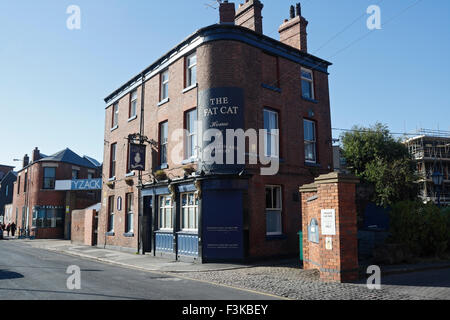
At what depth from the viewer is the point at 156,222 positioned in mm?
17281

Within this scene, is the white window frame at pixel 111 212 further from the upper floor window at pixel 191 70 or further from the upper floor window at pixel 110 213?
the upper floor window at pixel 191 70

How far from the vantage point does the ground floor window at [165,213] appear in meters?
16.7

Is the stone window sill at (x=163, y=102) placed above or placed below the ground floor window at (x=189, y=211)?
above

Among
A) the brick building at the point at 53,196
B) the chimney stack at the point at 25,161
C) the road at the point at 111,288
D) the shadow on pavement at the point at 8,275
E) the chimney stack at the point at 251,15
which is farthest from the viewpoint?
the chimney stack at the point at 25,161

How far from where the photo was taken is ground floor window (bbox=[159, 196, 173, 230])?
16.7m

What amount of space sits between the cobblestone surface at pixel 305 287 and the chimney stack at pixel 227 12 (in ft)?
38.4

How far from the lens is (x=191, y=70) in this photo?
16719 mm

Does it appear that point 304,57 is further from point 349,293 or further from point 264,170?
point 349,293

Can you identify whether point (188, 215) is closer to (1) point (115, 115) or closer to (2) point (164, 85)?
(2) point (164, 85)

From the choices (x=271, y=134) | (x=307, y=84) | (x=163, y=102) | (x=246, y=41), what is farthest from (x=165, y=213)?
(x=307, y=84)

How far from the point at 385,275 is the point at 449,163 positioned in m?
55.3

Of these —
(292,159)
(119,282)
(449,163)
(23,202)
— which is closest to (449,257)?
(292,159)

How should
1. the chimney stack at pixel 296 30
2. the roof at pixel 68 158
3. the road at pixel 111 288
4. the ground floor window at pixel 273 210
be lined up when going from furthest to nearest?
the roof at pixel 68 158 < the chimney stack at pixel 296 30 < the ground floor window at pixel 273 210 < the road at pixel 111 288

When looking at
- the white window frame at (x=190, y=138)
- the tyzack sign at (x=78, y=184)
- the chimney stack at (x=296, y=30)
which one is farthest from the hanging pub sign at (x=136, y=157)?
the tyzack sign at (x=78, y=184)
